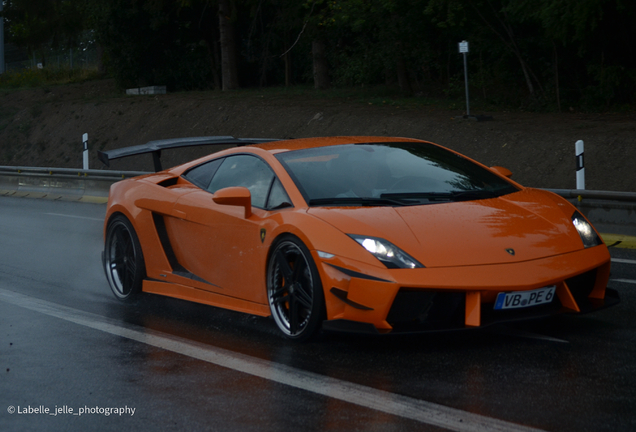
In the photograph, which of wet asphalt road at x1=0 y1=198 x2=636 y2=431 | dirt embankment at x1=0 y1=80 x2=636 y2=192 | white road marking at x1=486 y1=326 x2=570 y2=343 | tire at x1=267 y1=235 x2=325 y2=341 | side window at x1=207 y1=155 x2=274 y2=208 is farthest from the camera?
dirt embankment at x1=0 y1=80 x2=636 y2=192

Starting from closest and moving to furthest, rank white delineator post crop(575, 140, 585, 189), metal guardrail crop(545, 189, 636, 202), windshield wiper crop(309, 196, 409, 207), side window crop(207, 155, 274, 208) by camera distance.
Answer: windshield wiper crop(309, 196, 409, 207), side window crop(207, 155, 274, 208), metal guardrail crop(545, 189, 636, 202), white delineator post crop(575, 140, 585, 189)

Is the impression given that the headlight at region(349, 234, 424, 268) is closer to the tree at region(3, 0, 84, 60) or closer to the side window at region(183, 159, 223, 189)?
the side window at region(183, 159, 223, 189)

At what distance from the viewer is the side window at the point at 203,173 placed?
21.5 feet

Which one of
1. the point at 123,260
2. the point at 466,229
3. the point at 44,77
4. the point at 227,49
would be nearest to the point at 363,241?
the point at 466,229

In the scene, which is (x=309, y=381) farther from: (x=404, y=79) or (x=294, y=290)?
(x=404, y=79)

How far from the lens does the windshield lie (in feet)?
18.2

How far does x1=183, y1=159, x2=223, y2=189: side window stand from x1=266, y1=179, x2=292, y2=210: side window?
89cm

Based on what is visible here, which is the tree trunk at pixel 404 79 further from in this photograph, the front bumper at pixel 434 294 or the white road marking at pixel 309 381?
the front bumper at pixel 434 294

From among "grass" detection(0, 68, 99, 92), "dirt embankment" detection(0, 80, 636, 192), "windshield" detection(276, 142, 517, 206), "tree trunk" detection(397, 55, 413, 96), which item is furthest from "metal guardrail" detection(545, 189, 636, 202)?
"grass" detection(0, 68, 99, 92)

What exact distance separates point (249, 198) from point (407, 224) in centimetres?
115

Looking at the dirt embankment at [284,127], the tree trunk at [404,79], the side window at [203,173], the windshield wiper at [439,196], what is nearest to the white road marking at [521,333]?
the windshield wiper at [439,196]

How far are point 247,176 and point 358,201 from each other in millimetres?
1095

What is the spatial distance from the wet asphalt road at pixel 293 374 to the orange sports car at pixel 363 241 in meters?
0.24

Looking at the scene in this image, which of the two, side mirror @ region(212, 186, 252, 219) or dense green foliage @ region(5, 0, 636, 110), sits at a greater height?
dense green foliage @ region(5, 0, 636, 110)
